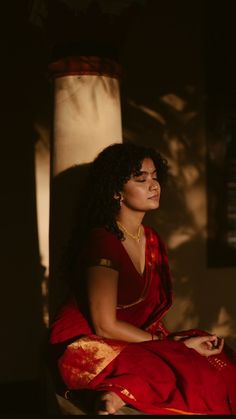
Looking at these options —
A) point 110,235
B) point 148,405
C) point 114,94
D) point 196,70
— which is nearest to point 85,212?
point 110,235

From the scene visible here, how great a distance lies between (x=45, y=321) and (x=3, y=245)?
0.76 meters

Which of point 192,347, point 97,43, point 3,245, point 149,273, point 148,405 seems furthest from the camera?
point 3,245

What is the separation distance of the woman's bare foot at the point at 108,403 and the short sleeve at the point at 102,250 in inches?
24.5

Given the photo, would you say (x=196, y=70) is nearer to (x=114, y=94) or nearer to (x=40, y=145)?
(x=40, y=145)

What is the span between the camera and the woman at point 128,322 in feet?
9.22

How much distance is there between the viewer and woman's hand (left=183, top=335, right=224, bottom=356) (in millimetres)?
3078

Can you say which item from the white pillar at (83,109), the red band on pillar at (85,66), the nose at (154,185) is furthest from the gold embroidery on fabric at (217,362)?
the red band on pillar at (85,66)

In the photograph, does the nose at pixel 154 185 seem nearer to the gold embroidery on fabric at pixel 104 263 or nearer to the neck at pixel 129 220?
the neck at pixel 129 220

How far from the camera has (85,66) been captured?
12.3 ft

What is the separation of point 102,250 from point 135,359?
0.55 m

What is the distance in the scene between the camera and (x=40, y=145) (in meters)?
5.47

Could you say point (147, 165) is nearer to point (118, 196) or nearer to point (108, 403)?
point (118, 196)

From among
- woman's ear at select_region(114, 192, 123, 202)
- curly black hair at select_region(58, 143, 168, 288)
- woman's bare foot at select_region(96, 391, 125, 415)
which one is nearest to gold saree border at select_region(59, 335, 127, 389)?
woman's bare foot at select_region(96, 391, 125, 415)

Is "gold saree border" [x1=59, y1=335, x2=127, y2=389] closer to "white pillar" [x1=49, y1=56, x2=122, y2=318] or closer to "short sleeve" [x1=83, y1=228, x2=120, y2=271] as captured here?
"short sleeve" [x1=83, y1=228, x2=120, y2=271]
